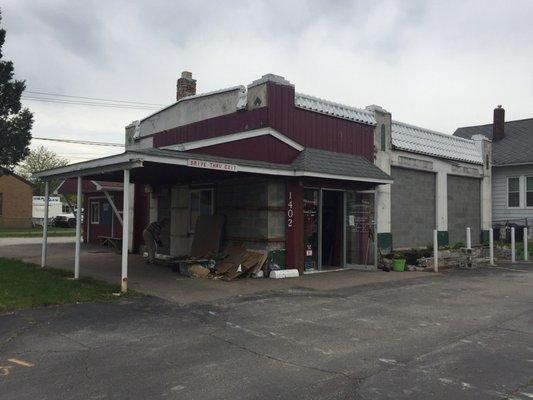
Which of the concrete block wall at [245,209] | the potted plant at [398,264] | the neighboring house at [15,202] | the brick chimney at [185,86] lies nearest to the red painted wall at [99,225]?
the brick chimney at [185,86]

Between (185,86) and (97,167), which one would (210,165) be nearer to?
(97,167)

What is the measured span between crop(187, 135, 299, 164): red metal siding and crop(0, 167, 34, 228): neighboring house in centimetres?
3734

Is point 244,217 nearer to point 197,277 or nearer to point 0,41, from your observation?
point 197,277

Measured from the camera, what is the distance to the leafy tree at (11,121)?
890 inches

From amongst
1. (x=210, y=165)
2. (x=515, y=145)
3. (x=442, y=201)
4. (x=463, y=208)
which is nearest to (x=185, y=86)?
(x=210, y=165)

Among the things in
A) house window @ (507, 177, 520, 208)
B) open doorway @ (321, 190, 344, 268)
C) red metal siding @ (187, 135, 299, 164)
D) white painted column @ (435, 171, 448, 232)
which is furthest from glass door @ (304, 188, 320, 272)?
house window @ (507, 177, 520, 208)

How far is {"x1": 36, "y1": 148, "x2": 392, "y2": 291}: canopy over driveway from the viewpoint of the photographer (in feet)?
31.5

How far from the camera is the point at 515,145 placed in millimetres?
24594

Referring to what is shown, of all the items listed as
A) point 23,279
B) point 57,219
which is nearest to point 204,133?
point 23,279

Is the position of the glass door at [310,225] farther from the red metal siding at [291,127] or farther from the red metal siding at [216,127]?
the red metal siding at [216,127]

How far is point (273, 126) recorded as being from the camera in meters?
12.9

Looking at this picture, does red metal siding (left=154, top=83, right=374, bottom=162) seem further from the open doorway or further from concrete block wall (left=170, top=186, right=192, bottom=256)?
concrete block wall (left=170, top=186, right=192, bottom=256)

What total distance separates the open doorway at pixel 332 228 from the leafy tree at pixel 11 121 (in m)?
15.8

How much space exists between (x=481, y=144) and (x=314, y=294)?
14257 mm
